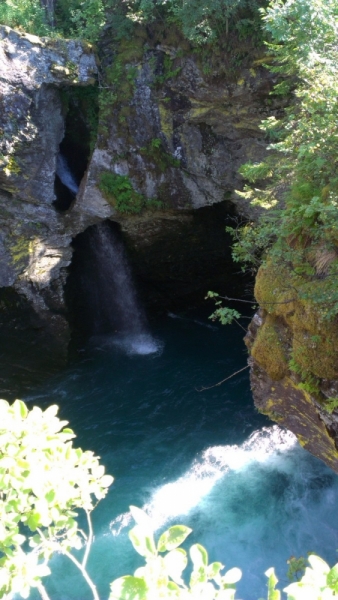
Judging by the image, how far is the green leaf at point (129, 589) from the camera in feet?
4.68

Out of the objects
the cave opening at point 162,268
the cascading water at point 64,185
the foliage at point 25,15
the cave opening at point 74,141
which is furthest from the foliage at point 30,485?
the foliage at point 25,15

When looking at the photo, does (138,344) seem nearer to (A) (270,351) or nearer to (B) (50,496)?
(A) (270,351)

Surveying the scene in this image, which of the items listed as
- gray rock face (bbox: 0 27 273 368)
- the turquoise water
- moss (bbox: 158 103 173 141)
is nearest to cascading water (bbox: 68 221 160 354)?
the turquoise water

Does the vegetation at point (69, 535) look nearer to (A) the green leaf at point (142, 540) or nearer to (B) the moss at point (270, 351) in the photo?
(A) the green leaf at point (142, 540)

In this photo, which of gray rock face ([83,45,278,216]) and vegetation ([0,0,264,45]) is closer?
vegetation ([0,0,264,45])

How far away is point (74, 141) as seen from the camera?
12719 millimetres

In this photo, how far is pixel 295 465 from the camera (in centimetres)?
870

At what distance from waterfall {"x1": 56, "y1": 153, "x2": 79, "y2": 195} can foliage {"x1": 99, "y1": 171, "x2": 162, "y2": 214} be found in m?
1.75

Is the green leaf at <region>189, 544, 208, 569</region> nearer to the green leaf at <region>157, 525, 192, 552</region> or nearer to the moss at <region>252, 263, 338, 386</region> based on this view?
the green leaf at <region>157, 525, 192, 552</region>

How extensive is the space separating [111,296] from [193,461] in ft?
21.3

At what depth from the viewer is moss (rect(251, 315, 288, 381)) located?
5.37m

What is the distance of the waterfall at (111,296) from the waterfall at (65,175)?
130 centimetres

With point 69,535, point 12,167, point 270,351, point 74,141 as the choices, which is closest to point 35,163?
point 12,167

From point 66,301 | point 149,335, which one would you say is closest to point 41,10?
point 66,301
